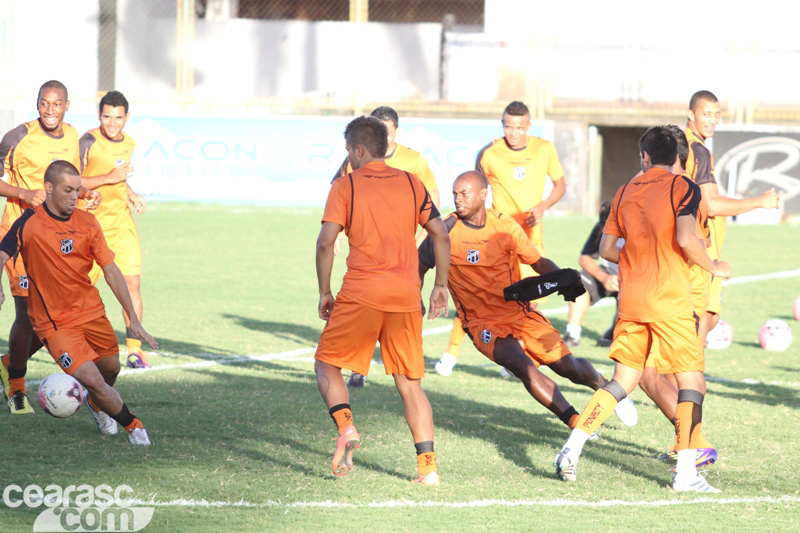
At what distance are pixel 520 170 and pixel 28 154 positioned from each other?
399 centimetres

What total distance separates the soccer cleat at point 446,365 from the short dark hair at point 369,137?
10.5 feet

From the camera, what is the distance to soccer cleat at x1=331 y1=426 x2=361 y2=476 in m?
4.90

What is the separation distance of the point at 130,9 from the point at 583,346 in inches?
803

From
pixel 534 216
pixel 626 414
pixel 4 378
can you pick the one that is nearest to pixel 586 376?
pixel 626 414

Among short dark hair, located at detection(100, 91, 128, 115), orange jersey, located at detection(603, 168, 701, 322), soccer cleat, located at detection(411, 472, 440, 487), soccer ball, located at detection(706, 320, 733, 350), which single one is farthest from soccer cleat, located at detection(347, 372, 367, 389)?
soccer ball, located at detection(706, 320, 733, 350)

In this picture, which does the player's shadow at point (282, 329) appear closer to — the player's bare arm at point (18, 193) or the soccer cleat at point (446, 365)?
the soccer cleat at point (446, 365)

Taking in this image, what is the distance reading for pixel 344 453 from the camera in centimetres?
493

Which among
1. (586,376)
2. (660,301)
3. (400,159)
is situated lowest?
(586,376)

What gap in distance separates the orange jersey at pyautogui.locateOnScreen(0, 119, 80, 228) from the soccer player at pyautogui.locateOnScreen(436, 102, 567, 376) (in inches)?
136

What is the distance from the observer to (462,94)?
81.0 feet

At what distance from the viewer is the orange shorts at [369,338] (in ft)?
17.0

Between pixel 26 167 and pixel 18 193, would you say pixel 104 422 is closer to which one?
pixel 18 193

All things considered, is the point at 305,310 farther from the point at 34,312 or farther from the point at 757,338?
the point at 34,312

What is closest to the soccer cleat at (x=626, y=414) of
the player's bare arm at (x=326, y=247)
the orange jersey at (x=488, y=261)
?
the orange jersey at (x=488, y=261)
